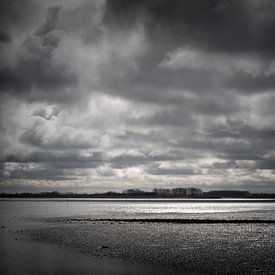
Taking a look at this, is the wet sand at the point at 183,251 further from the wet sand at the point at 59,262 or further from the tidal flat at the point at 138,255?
the wet sand at the point at 59,262

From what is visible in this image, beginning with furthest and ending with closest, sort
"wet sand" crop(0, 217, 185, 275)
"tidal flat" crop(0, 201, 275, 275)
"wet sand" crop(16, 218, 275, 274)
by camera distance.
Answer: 1. "wet sand" crop(16, 218, 275, 274)
2. "tidal flat" crop(0, 201, 275, 275)
3. "wet sand" crop(0, 217, 185, 275)

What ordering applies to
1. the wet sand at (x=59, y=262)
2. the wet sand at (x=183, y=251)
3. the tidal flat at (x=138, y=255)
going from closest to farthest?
the wet sand at (x=59, y=262), the tidal flat at (x=138, y=255), the wet sand at (x=183, y=251)

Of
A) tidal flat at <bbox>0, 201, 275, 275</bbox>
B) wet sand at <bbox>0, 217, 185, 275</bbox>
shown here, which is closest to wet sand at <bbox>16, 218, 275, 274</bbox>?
tidal flat at <bbox>0, 201, 275, 275</bbox>

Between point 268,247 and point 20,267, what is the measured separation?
2344 cm

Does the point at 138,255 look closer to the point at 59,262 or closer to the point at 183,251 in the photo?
the point at 183,251

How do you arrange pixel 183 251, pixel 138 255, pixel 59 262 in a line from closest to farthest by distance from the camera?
pixel 59 262
pixel 138 255
pixel 183 251

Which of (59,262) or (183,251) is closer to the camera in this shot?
(59,262)

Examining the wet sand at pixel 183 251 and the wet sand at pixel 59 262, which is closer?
the wet sand at pixel 59 262

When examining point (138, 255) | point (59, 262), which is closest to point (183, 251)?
point (138, 255)

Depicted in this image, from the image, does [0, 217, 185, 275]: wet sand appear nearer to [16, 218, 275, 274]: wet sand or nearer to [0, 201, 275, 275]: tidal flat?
[0, 201, 275, 275]: tidal flat

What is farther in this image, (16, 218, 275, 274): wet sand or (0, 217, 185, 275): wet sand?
(16, 218, 275, 274): wet sand

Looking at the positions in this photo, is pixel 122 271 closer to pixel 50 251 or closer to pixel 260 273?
Result: pixel 260 273

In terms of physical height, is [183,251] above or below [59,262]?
below

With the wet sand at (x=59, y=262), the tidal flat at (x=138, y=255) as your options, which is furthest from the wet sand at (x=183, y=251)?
the wet sand at (x=59, y=262)
